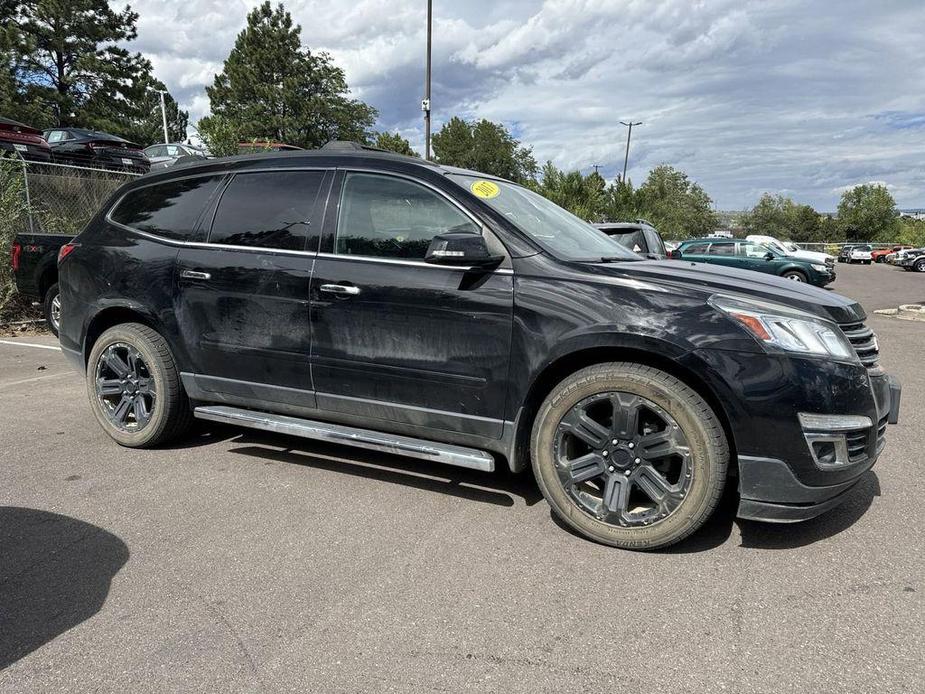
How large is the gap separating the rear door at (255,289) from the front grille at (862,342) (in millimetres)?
2704

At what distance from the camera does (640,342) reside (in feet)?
9.24

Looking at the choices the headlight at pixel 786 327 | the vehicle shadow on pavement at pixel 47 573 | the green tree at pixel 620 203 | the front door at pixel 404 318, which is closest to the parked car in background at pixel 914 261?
the green tree at pixel 620 203

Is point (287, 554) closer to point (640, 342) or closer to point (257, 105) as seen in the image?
point (640, 342)

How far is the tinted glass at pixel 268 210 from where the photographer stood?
3.69 m

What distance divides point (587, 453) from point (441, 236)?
1263 millimetres

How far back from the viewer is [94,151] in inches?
773

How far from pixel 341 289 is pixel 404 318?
16.2 inches

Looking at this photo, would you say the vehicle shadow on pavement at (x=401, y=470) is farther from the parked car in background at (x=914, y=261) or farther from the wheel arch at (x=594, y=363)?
the parked car in background at (x=914, y=261)

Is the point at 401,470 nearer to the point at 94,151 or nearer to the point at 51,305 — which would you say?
the point at 51,305

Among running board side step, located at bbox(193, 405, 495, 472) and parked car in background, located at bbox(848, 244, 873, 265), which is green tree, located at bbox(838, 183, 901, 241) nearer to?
parked car in background, located at bbox(848, 244, 873, 265)

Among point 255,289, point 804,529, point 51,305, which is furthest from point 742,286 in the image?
point 51,305

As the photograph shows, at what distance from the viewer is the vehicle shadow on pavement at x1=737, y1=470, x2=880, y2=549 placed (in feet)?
9.86

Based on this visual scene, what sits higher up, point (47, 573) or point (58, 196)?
point (58, 196)

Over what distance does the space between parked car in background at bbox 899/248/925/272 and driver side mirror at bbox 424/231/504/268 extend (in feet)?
154
